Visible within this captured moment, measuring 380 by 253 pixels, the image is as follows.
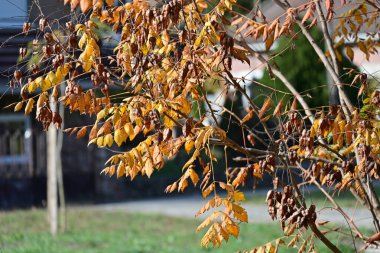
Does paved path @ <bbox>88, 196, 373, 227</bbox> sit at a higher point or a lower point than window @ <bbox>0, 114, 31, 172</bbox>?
lower

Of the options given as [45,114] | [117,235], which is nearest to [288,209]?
[45,114]

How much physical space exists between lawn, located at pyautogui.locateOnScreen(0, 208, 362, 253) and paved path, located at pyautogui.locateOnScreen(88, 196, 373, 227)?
0.69 m

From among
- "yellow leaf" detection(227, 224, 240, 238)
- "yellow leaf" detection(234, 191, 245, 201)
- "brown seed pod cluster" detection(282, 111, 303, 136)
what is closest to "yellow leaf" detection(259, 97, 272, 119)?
"brown seed pod cluster" detection(282, 111, 303, 136)

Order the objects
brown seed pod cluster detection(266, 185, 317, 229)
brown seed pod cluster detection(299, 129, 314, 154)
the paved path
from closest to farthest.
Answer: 1. brown seed pod cluster detection(266, 185, 317, 229)
2. brown seed pod cluster detection(299, 129, 314, 154)
3. the paved path

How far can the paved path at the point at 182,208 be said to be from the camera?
476 inches

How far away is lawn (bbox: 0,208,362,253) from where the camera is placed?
9680 millimetres

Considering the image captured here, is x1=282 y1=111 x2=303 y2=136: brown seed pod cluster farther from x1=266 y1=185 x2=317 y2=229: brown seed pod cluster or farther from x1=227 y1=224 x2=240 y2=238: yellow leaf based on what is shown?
x1=227 y1=224 x2=240 y2=238: yellow leaf

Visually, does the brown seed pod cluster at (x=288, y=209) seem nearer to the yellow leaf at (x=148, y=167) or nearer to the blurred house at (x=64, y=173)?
the yellow leaf at (x=148, y=167)

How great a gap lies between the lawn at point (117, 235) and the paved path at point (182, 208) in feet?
2.25

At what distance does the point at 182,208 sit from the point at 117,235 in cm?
332

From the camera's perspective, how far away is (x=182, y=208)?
1405cm

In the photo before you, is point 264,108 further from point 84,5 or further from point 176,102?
point 84,5

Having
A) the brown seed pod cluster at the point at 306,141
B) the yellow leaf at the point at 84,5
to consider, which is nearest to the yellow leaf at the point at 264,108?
the brown seed pod cluster at the point at 306,141

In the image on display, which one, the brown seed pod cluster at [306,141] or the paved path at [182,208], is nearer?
the brown seed pod cluster at [306,141]
